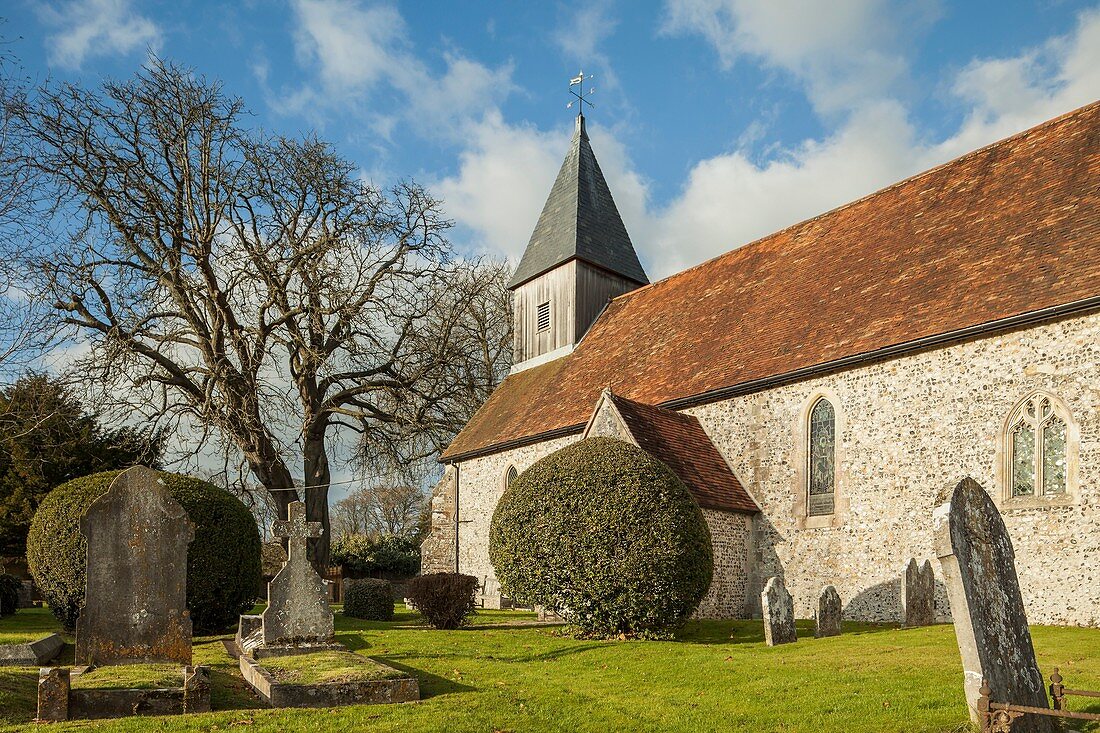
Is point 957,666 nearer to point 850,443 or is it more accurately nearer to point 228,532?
point 850,443

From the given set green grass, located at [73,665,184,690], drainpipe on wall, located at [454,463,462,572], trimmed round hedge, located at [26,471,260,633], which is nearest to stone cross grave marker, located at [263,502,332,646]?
green grass, located at [73,665,184,690]

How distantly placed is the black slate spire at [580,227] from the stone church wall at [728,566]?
39.1ft

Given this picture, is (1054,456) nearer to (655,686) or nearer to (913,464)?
(913,464)

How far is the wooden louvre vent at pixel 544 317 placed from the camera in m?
27.5

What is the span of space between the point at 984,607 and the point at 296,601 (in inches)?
338

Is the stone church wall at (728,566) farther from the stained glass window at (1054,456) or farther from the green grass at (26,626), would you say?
the green grass at (26,626)

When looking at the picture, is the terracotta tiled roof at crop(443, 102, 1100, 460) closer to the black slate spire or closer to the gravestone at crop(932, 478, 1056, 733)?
the black slate spire

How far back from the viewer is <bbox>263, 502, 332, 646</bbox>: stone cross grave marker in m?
11.6

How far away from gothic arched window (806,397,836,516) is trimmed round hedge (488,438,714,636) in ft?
10.6

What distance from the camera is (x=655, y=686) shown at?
9398mm

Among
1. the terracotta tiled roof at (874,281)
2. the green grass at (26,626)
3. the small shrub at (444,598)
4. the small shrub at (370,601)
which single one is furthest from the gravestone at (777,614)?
the green grass at (26,626)

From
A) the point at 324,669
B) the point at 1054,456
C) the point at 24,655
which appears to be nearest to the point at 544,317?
the point at 1054,456

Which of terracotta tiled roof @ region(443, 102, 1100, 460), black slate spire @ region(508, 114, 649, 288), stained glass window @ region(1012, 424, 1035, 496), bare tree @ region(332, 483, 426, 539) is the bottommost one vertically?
bare tree @ region(332, 483, 426, 539)

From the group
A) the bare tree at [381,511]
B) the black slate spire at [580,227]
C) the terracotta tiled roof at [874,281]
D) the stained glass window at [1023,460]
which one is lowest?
the bare tree at [381,511]
